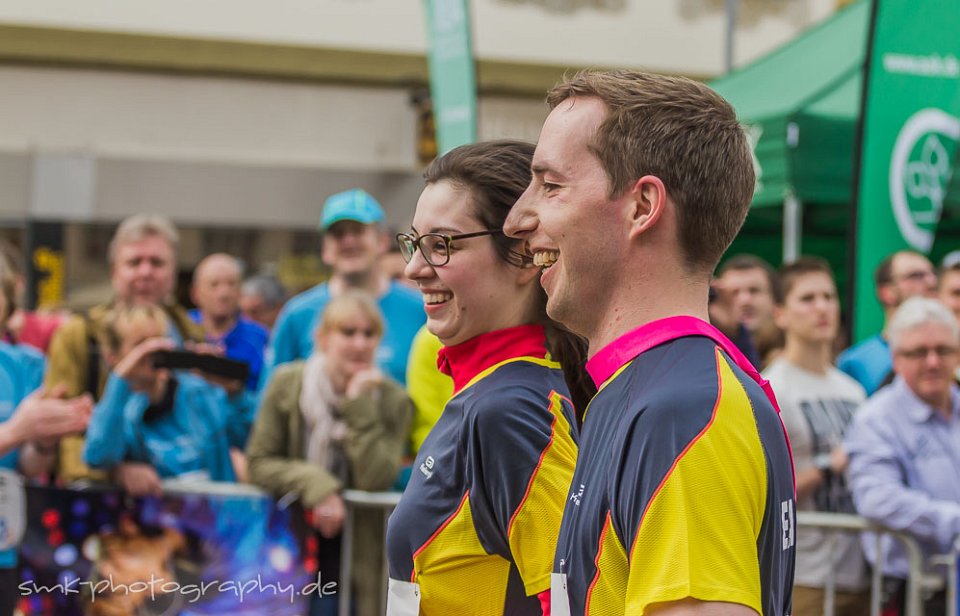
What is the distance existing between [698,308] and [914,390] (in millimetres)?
3907

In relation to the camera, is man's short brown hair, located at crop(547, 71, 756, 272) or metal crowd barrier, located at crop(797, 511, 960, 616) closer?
man's short brown hair, located at crop(547, 71, 756, 272)

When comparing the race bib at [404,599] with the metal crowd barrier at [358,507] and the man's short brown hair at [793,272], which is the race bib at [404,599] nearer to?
the metal crowd barrier at [358,507]

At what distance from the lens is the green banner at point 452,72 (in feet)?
27.1

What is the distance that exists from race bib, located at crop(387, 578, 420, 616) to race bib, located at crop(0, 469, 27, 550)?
2255 mm

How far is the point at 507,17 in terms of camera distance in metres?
15.9

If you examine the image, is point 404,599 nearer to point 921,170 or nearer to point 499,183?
point 499,183

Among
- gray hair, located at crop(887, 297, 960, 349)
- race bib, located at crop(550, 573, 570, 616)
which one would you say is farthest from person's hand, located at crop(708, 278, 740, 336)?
race bib, located at crop(550, 573, 570, 616)

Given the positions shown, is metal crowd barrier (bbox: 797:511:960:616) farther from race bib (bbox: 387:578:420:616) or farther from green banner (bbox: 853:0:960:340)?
race bib (bbox: 387:578:420:616)

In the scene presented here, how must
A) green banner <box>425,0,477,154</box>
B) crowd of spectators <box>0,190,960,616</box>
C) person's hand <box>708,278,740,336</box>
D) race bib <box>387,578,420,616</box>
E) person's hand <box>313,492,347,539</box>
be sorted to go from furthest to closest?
green banner <box>425,0,477,154</box>, person's hand <box>708,278,740,336</box>, crowd of spectators <box>0,190,960,616</box>, person's hand <box>313,492,347,539</box>, race bib <box>387,578,420,616</box>

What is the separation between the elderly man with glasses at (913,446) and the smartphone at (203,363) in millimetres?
2465

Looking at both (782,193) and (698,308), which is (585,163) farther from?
(782,193)

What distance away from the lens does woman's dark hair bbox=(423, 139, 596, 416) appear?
2.38 meters

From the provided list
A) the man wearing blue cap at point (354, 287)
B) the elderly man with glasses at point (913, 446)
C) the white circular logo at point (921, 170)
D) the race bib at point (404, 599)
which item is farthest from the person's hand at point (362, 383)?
the white circular logo at point (921, 170)

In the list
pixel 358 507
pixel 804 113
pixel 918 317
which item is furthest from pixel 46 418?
pixel 804 113
